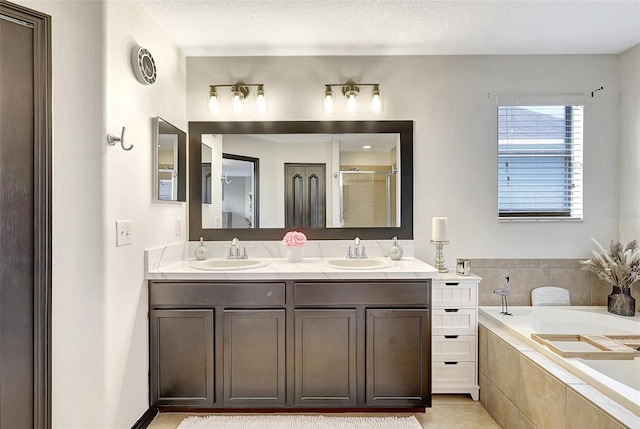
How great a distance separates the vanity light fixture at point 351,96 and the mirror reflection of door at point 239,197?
733 millimetres

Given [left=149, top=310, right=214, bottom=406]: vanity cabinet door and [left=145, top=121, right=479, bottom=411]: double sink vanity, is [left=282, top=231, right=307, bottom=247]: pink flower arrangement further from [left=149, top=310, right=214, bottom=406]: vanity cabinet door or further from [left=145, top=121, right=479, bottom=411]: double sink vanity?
[left=149, top=310, right=214, bottom=406]: vanity cabinet door

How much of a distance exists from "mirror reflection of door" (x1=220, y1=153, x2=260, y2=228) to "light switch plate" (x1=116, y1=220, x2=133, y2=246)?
82 centimetres

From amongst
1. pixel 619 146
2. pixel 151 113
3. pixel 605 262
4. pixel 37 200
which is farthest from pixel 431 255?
pixel 37 200

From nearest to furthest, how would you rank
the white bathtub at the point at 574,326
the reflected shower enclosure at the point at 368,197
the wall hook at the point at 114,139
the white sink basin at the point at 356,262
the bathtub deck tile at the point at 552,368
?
the bathtub deck tile at the point at 552,368 → the wall hook at the point at 114,139 → the white bathtub at the point at 574,326 → the white sink basin at the point at 356,262 → the reflected shower enclosure at the point at 368,197

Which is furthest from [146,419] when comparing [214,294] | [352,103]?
[352,103]

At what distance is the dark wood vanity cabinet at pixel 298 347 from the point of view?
202 centimetres

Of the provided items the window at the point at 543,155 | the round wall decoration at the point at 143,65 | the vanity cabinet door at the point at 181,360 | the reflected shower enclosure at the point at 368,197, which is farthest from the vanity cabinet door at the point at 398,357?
the round wall decoration at the point at 143,65

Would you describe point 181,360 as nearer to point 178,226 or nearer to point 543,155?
point 178,226

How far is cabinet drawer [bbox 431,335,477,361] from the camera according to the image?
2.27 meters

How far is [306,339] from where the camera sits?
2.03 metres

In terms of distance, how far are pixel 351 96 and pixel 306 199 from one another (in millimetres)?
824

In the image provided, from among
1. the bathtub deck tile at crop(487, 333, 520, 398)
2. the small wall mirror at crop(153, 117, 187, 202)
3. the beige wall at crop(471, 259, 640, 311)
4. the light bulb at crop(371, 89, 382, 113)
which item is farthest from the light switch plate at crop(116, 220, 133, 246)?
the beige wall at crop(471, 259, 640, 311)

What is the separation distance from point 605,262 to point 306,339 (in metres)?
2.16

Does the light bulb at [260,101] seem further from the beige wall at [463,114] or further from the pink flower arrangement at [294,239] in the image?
the pink flower arrangement at [294,239]
